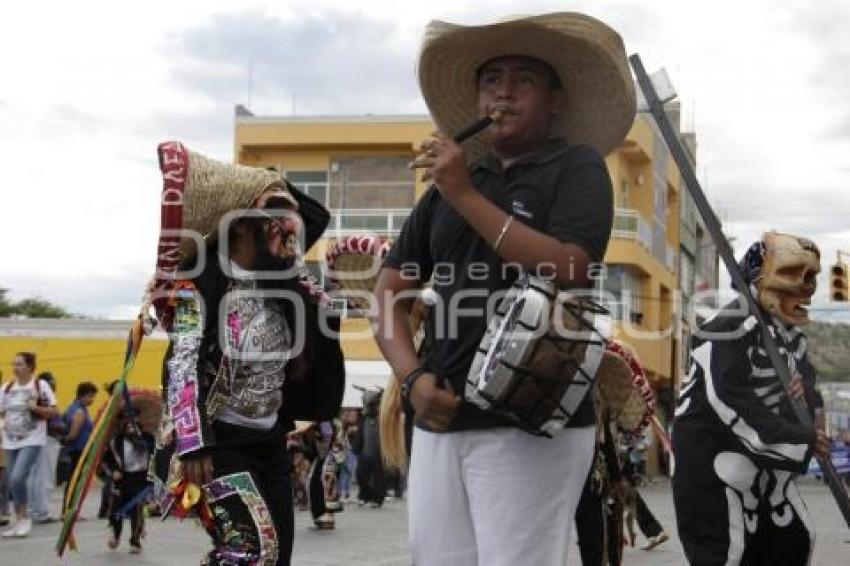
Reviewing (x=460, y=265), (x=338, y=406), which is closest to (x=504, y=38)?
(x=460, y=265)

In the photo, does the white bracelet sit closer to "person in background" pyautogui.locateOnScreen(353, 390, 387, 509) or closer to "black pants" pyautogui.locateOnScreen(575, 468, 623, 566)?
"black pants" pyautogui.locateOnScreen(575, 468, 623, 566)

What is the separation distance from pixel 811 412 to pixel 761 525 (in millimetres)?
527

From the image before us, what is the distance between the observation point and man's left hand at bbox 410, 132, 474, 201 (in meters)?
3.18

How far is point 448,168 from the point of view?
3.18 metres

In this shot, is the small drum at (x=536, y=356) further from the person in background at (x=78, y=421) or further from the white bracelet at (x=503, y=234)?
the person in background at (x=78, y=421)

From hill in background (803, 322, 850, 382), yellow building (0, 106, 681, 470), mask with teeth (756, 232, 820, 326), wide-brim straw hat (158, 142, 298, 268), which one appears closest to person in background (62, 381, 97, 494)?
wide-brim straw hat (158, 142, 298, 268)

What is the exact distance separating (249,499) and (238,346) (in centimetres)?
59

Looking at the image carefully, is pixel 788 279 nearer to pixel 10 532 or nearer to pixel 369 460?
pixel 10 532

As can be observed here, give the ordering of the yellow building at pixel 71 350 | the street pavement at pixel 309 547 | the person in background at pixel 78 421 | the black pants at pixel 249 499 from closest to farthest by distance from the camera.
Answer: the black pants at pixel 249 499, the street pavement at pixel 309 547, the person in background at pixel 78 421, the yellow building at pixel 71 350

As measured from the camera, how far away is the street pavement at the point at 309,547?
1010 centimetres

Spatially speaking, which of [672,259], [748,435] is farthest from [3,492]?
[672,259]

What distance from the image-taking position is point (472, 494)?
3.25 meters

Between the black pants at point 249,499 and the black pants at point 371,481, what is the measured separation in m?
13.5

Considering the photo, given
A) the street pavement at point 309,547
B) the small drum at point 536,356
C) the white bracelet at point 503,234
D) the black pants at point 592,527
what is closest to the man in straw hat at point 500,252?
the white bracelet at point 503,234
